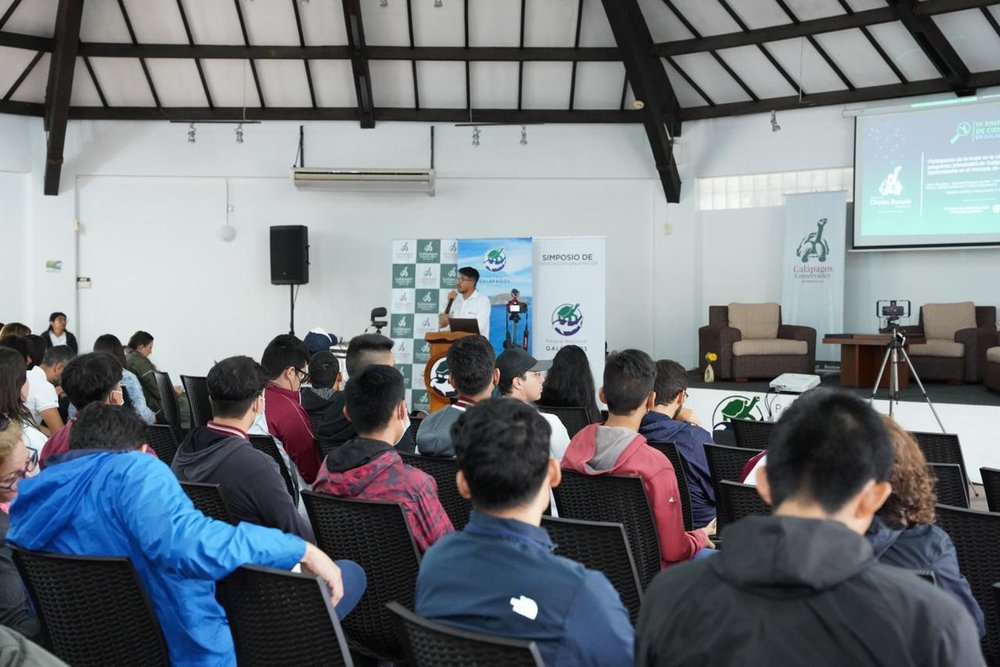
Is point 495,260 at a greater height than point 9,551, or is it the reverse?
point 495,260

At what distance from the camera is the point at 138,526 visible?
6.81ft

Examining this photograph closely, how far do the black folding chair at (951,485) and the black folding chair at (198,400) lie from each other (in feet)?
12.9

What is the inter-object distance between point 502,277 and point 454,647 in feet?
28.0

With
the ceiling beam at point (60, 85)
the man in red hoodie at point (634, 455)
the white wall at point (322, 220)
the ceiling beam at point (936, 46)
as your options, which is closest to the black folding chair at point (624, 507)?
the man in red hoodie at point (634, 455)

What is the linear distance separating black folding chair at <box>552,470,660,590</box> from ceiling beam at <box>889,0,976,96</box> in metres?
7.32

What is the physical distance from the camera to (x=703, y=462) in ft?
11.3

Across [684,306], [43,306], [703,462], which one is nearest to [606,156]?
[684,306]

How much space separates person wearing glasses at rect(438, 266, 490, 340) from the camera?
9070mm

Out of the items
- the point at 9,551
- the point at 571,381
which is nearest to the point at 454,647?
the point at 9,551

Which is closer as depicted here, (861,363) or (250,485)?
(250,485)

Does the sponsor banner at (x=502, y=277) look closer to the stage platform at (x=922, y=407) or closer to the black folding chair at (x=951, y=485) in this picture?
the stage platform at (x=922, y=407)

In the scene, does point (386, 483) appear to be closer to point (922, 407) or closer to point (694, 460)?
point (694, 460)

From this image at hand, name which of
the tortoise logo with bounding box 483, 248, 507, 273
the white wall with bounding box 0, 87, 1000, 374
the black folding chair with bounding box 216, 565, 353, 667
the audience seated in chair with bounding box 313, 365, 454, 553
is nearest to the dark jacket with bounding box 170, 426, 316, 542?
the audience seated in chair with bounding box 313, 365, 454, 553

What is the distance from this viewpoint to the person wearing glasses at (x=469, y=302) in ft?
29.8
